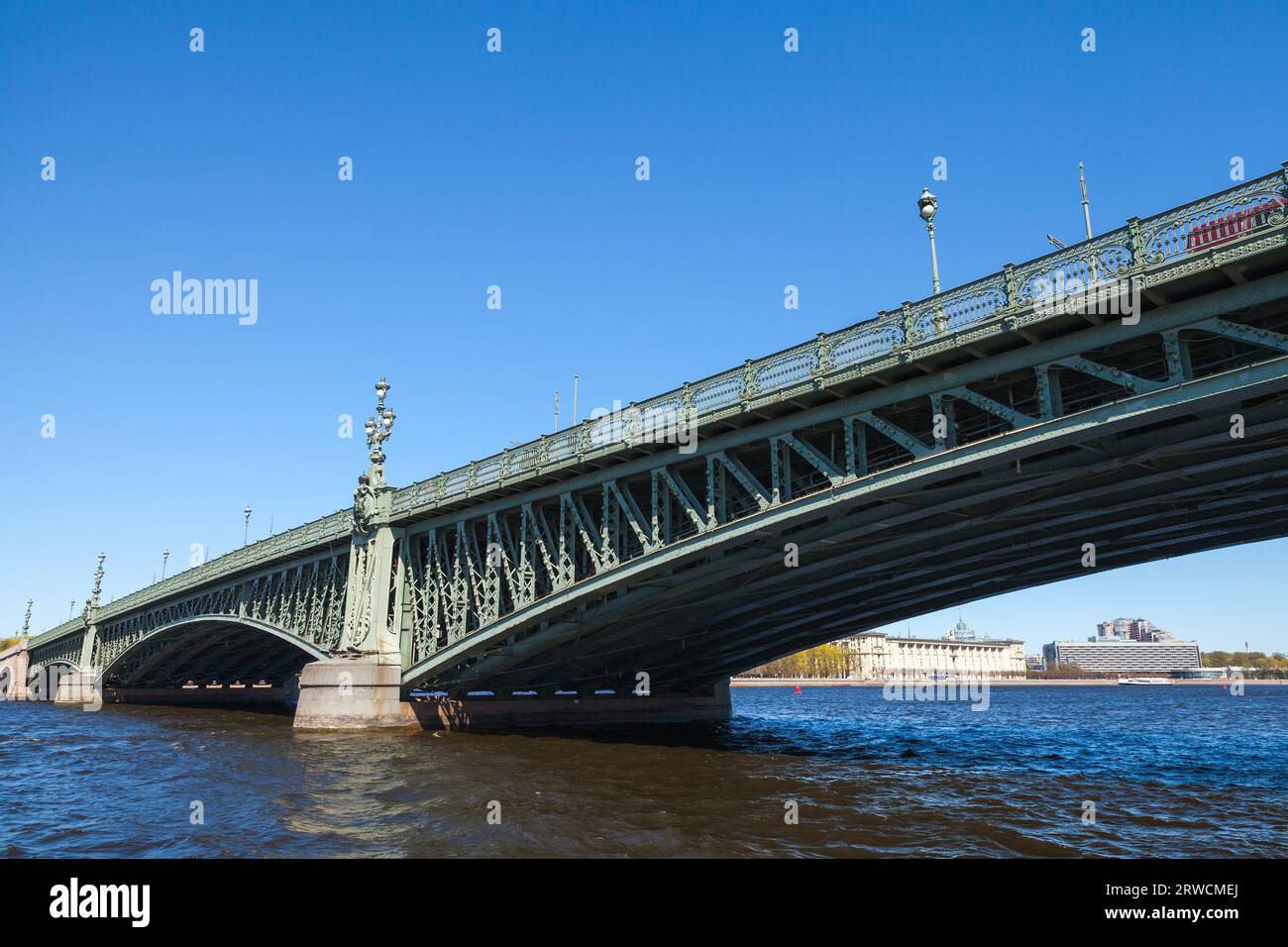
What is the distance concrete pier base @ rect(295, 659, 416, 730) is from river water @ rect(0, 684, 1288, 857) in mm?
1029

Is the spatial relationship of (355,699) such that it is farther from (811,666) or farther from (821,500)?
(811,666)

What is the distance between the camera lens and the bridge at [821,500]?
15.7 m

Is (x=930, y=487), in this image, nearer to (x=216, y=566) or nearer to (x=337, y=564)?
(x=337, y=564)

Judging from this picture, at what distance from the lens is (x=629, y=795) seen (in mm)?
18984

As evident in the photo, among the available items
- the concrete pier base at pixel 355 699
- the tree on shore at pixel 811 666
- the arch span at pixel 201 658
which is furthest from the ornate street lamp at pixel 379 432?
the tree on shore at pixel 811 666

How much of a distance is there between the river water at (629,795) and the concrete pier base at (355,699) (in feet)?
3.38

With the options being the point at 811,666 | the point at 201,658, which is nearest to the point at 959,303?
the point at 201,658

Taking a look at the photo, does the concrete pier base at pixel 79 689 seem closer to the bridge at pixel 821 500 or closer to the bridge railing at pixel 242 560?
the bridge railing at pixel 242 560

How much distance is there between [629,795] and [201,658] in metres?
62.5
